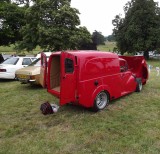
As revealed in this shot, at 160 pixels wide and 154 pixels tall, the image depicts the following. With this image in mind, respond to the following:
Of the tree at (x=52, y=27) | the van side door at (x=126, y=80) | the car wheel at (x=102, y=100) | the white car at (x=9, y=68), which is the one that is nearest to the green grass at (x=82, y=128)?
the car wheel at (x=102, y=100)

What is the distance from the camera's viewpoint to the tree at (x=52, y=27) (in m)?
27.4

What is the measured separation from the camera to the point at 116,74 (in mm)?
7914

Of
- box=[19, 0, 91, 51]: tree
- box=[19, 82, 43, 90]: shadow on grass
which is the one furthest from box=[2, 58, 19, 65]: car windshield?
box=[19, 0, 91, 51]: tree

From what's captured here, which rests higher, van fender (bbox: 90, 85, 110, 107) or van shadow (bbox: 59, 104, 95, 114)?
van fender (bbox: 90, 85, 110, 107)

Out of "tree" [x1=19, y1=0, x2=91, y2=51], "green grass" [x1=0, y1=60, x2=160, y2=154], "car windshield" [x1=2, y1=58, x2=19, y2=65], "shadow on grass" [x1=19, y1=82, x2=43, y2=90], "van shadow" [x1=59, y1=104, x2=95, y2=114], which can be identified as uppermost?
"tree" [x1=19, y1=0, x2=91, y2=51]

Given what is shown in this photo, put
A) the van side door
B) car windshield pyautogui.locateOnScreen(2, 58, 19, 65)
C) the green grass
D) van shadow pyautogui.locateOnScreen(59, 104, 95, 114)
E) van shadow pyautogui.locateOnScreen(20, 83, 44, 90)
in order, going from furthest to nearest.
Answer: car windshield pyautogui.locateOnScreen(2, 58, 19, 65) < van shadow pyautogui.locateOnScreen(20, 83, 44, 90) < the van side door < van shadow pyautogui.locateOnScreen(59, 104, 95, 114) < the green grass

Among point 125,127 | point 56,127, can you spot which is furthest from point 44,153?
point 125,127

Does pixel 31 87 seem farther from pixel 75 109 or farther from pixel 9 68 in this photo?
pixel 75 109

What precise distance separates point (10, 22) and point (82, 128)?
24439mm

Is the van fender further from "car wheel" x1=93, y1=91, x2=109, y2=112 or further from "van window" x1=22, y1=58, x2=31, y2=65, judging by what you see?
"van window" x1=22, y1=58, x2=31, y2=65

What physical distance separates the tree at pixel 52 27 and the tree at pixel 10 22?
1.21 metres

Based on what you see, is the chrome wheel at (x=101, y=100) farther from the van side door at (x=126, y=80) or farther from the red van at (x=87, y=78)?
the van side door at (x=126, y=80)

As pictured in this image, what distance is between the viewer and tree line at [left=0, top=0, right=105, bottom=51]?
27.3 meters

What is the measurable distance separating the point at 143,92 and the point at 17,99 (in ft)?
17.2
